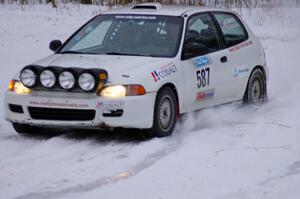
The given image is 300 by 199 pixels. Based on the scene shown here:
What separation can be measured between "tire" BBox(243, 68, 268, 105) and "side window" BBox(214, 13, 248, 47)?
53 centimetres

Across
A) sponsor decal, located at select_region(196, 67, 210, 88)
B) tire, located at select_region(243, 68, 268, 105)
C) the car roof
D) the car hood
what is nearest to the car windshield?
the car roof

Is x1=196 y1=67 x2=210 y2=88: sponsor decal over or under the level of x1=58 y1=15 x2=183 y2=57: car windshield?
under

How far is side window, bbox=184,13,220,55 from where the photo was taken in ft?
32.9

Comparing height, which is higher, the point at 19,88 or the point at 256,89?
the point at 19,88

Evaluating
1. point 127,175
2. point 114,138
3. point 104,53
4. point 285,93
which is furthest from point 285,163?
point 285,93

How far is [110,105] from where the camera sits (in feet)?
28.4

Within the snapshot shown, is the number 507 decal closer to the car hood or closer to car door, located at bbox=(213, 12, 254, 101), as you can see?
car door, located at bbox=(213, 12, 254, 101)

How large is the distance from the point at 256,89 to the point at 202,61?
1.80 metres

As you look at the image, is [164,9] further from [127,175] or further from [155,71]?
[127,175]

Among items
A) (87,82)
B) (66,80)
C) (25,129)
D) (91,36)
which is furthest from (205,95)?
(25,129)

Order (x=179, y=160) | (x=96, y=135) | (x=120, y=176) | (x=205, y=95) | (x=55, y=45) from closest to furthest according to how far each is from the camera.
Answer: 1. (x=120, y=176)
2. (x=179, y=160)
3. (x=96, y=135)
4. (x=205, y=95)
5. (x=55, y=45)

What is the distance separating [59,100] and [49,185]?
1962mm

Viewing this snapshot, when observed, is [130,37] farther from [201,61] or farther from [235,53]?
[235,53]

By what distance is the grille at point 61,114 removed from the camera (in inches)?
345
